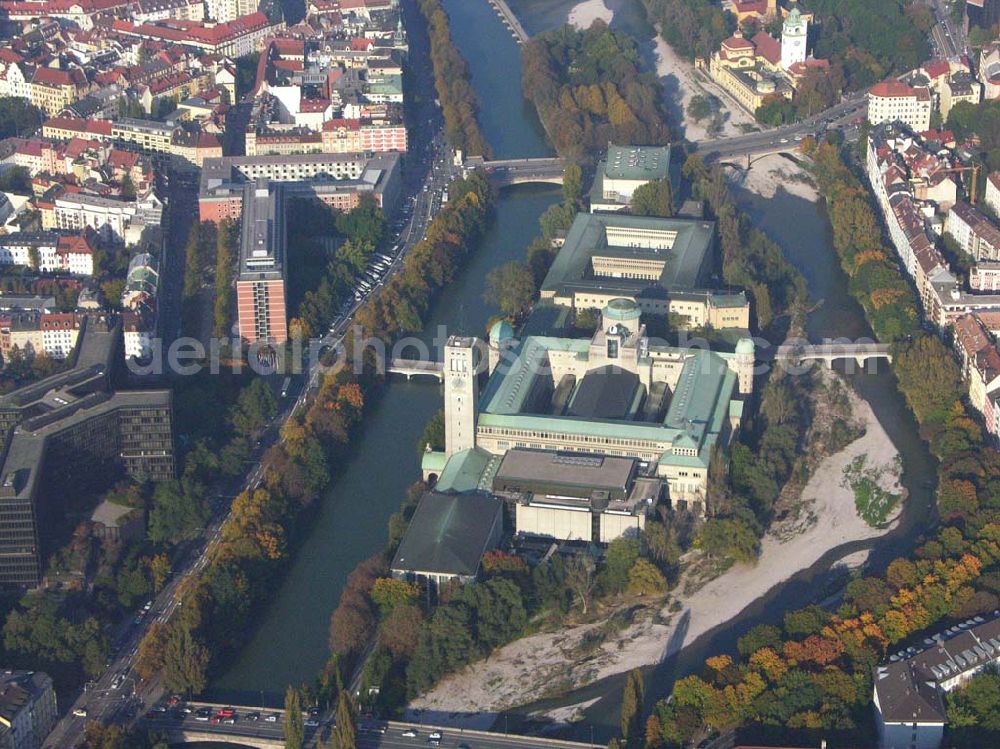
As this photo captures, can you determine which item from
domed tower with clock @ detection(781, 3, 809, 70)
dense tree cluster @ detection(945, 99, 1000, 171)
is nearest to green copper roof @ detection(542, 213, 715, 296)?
dense tree cluster @ detection(945, 99, 1000, 171)

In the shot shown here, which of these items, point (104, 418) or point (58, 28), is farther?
point (58, 28)

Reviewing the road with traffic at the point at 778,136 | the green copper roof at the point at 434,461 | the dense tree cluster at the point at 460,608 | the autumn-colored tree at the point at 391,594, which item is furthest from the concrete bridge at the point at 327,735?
the road with traffic at the point at 778,136

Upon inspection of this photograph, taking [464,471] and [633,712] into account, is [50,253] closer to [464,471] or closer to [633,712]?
[464,471]

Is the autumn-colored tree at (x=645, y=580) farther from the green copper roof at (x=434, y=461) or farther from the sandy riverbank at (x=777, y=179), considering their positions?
the sandy riverbank at (x=777, y=179)

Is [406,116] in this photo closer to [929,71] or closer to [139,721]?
[929,71]

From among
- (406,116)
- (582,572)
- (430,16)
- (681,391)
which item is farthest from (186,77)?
(582,572)

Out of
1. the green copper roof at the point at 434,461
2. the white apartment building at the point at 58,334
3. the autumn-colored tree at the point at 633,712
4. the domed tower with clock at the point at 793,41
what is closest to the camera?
the autumn-colored tree at the point at 633,712

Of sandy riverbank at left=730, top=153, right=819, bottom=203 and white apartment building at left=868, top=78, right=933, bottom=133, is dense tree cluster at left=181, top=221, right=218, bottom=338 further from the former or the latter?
white apartment building at left=868, top=78, right=933, bottom=133
